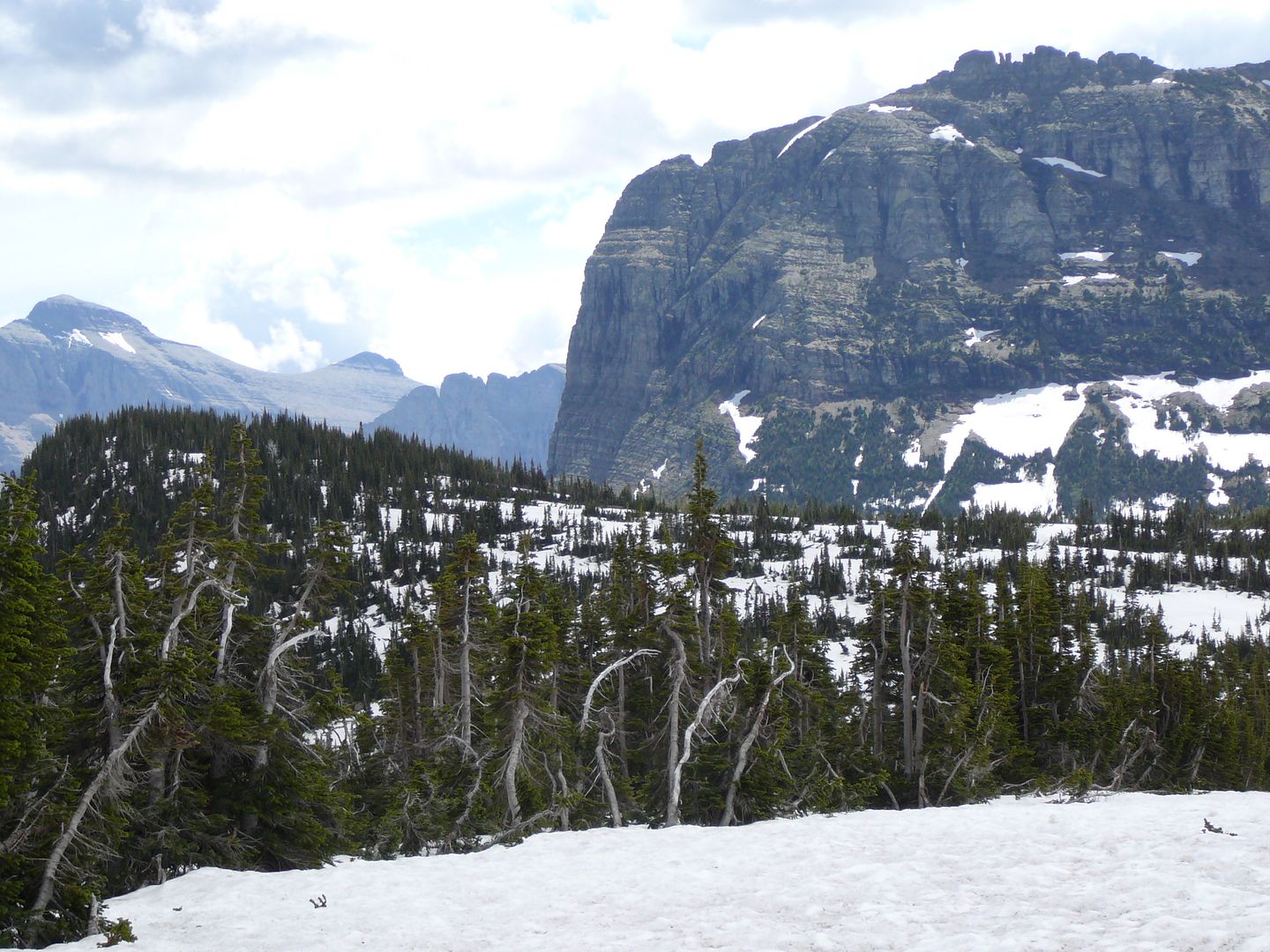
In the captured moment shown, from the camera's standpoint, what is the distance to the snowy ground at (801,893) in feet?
48.4

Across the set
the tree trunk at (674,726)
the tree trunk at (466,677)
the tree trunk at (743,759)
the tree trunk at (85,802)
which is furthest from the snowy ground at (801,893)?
the tree trunk at (466,677)

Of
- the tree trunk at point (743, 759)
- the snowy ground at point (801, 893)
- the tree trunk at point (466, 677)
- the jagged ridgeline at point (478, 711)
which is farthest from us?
the tree trunk at point (466, 677)

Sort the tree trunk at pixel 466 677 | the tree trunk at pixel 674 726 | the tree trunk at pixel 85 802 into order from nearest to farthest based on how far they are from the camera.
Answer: the tree trunk at pixel 85 802, the tree trunk at pixel 674 726, the tree trunk at pixel 466 677

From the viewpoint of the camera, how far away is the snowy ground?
14.8 metres

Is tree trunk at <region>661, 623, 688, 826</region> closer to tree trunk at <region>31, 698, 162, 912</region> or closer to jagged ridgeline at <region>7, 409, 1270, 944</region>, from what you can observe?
jagged ridgeline at <region>7, 409, 1270, 944</region>

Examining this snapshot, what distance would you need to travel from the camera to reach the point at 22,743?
57.3ft

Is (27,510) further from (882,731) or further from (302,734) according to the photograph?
(882,731)

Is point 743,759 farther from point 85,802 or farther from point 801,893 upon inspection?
point 85,802

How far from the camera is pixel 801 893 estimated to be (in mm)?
17500

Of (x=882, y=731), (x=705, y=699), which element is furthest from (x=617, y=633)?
(x=882, y=731)

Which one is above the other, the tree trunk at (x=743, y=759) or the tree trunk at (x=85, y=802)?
the tree trunk at (x=85, y=802)

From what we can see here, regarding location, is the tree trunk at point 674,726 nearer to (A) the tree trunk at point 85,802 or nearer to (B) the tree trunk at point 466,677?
(B) the tree trunk at point 466,677

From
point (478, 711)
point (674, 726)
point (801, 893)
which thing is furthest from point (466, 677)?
point (801, 893)

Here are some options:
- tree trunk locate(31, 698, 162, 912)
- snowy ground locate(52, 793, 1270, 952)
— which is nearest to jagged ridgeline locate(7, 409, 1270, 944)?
tree trunk locate(31, 698, 162, 912)
